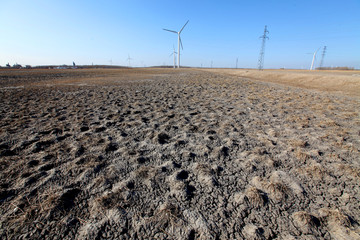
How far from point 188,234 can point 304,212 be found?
47.6 inches

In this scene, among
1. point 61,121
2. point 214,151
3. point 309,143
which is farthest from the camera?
point 61,121

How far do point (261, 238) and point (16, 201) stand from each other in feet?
8.40

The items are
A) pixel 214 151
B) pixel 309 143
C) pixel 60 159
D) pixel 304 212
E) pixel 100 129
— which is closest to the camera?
pixel 304 212

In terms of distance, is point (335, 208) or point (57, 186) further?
point (57, 186)

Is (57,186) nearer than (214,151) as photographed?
Yes

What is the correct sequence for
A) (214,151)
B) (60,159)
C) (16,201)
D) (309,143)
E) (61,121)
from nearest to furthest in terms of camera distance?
(16,201) → (60,159) → (214,151) → (309,143) → (61,121)

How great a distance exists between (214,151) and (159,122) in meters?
1.97

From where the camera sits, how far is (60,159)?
2684mm

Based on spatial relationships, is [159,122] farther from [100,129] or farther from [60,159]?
[60,159]

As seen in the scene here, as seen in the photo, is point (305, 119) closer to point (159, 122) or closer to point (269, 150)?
point (269, 150)

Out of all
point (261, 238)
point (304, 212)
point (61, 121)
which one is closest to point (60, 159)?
point (61, 121)

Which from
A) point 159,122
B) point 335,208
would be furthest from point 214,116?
point 335,208

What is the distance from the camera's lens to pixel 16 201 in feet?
6.15

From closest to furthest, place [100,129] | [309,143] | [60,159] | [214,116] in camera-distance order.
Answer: [60,159], [309,143], [100,129], [214,116]
